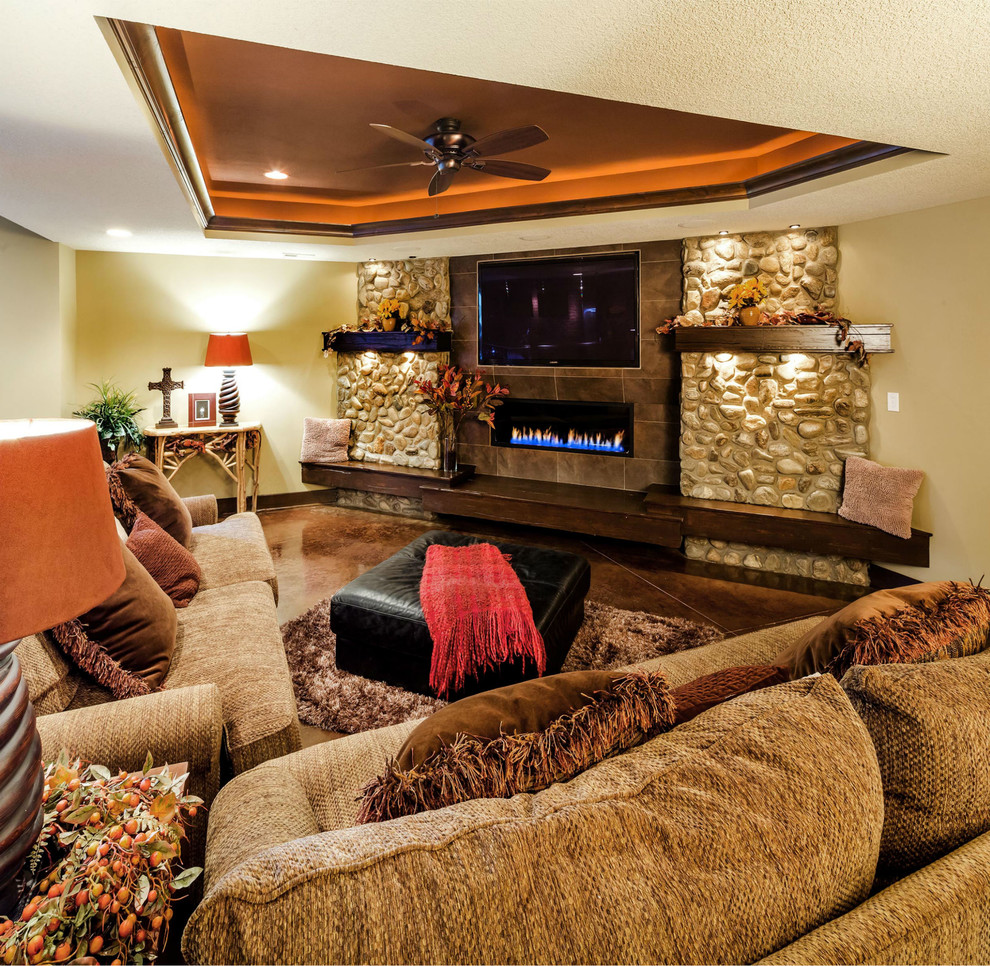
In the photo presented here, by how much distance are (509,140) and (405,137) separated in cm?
48

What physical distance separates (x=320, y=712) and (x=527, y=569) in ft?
3.67

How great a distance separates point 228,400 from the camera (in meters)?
5.57

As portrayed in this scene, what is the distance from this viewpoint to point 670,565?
14.6 ft

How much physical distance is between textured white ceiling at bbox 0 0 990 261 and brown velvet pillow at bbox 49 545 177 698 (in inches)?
57.5

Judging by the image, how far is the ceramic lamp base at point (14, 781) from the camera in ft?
2.68

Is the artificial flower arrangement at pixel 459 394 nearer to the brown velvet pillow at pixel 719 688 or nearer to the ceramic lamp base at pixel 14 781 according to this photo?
the brown velvet pillow at pixel 719 688

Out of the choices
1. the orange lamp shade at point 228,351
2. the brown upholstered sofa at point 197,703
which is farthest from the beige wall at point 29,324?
the brown upholstered sofa at point 197,703

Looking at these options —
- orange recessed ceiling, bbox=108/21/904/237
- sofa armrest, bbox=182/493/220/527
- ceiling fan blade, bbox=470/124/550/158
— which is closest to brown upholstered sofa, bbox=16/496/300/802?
sofa armrest, bbox=182/493/220/527

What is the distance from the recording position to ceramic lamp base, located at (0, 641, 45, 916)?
2.68ft

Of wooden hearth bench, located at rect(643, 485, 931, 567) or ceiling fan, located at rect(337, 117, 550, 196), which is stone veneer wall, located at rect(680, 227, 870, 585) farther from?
ceiling fan, located at rect(337, 117, 550, 196)

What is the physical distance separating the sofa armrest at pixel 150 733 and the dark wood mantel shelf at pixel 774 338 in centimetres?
383

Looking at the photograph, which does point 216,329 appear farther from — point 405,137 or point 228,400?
point 405,137

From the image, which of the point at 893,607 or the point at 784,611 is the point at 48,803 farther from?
the point at 784,611

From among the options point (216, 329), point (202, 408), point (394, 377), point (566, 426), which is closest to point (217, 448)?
point (202, 408)
